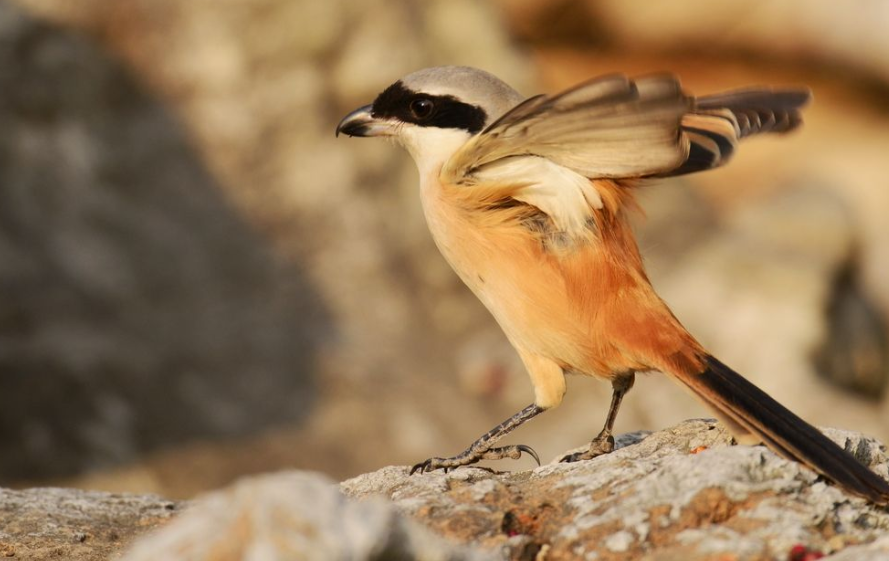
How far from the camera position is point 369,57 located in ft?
38.2

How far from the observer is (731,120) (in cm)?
517

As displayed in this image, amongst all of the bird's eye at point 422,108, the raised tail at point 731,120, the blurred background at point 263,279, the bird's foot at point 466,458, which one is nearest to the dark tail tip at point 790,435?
the bird's foot at point 466,458

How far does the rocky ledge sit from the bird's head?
4.57 feet

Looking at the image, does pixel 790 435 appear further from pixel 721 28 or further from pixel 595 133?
pixel 721 28

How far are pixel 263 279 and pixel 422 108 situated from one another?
6.49 m

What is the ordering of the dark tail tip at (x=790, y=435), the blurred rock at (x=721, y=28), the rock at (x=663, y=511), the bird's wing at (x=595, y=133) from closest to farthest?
the rock at (x=663, y=511) → the dark tail tip at (x=790, y=435) → the bird's wing at (x=595, y=133) → the blurred rock at (x=721, y=28)

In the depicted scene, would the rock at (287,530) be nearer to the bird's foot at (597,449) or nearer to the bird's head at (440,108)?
the bird's foot at (597,449)

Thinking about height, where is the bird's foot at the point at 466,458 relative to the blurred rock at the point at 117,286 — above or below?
below

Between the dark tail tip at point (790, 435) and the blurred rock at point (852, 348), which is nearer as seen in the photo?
the dark tail tip at point (790, 435)

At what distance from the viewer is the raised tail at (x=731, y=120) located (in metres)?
5.07

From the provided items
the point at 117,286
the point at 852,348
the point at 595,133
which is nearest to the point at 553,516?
the point at 595,133

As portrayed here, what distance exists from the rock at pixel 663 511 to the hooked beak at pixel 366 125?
1724 millimetres

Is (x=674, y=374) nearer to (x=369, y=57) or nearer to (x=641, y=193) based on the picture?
(x=641, y=193)

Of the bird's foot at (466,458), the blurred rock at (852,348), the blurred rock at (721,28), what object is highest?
the blurred rock at (721,28)
